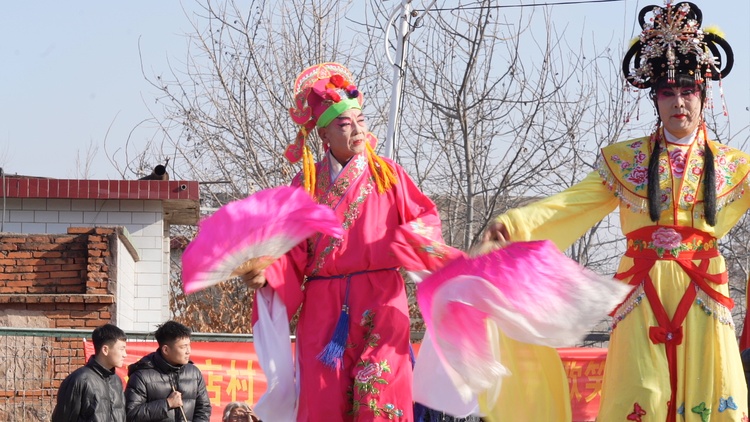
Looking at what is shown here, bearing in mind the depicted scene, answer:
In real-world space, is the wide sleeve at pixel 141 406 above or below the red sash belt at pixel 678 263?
below

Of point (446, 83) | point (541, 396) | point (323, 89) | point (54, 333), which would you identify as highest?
point (446, 83)

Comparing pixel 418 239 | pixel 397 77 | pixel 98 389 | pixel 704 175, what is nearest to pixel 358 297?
pixel 418 239

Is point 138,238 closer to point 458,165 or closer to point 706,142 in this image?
point 458,165

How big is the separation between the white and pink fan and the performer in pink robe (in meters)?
0.23

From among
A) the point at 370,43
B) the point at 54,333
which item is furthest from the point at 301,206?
the point at 370,43

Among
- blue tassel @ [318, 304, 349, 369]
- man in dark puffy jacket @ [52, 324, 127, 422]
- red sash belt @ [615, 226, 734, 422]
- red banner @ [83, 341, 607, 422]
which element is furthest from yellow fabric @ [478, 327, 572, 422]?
red banner @ [83, 341, 607, 422]

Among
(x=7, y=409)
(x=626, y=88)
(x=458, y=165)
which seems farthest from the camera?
(x=458, y=165)

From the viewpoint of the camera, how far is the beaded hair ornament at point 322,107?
5.26 meters

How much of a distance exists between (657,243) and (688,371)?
0.56m

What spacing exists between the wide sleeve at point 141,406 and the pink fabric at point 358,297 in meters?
2.39

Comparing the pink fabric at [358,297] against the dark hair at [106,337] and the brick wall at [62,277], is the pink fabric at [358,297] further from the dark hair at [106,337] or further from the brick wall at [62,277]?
the brick wall at [62,277]

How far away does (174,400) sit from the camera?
288 inches

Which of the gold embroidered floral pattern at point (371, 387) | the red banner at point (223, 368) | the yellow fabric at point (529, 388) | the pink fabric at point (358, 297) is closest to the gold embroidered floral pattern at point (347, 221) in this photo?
the pink fabric at point (358, 297)

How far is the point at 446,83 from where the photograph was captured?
14.2 meters
